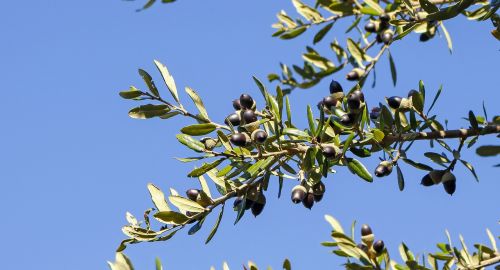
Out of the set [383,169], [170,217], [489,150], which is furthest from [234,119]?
[489,150]

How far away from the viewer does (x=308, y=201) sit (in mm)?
2750

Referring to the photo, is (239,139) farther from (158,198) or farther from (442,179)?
(442,179)

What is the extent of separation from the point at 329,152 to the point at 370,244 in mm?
320

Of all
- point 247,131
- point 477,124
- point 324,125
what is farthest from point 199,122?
point 477,124

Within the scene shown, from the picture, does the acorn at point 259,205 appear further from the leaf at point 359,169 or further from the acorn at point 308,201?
the leaf at point 359,169

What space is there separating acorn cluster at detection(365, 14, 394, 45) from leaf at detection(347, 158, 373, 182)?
0.81 metres

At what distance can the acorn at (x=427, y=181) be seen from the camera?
273cm

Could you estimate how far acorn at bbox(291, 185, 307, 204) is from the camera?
2.71 m

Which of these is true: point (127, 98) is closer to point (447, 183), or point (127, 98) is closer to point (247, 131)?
point (247, 131)

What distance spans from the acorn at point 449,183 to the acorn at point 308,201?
0.43 metres

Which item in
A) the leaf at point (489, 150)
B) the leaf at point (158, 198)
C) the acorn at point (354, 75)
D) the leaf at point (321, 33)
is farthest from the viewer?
the leaf at point (321, 33)

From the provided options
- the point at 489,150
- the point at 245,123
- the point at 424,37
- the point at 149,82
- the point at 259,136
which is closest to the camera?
the point at 489,150

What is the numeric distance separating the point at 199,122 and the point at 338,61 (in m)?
1.03

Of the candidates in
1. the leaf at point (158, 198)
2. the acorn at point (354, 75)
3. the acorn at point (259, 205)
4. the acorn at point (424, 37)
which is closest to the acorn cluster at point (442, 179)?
the acorn at point (259, 205)
